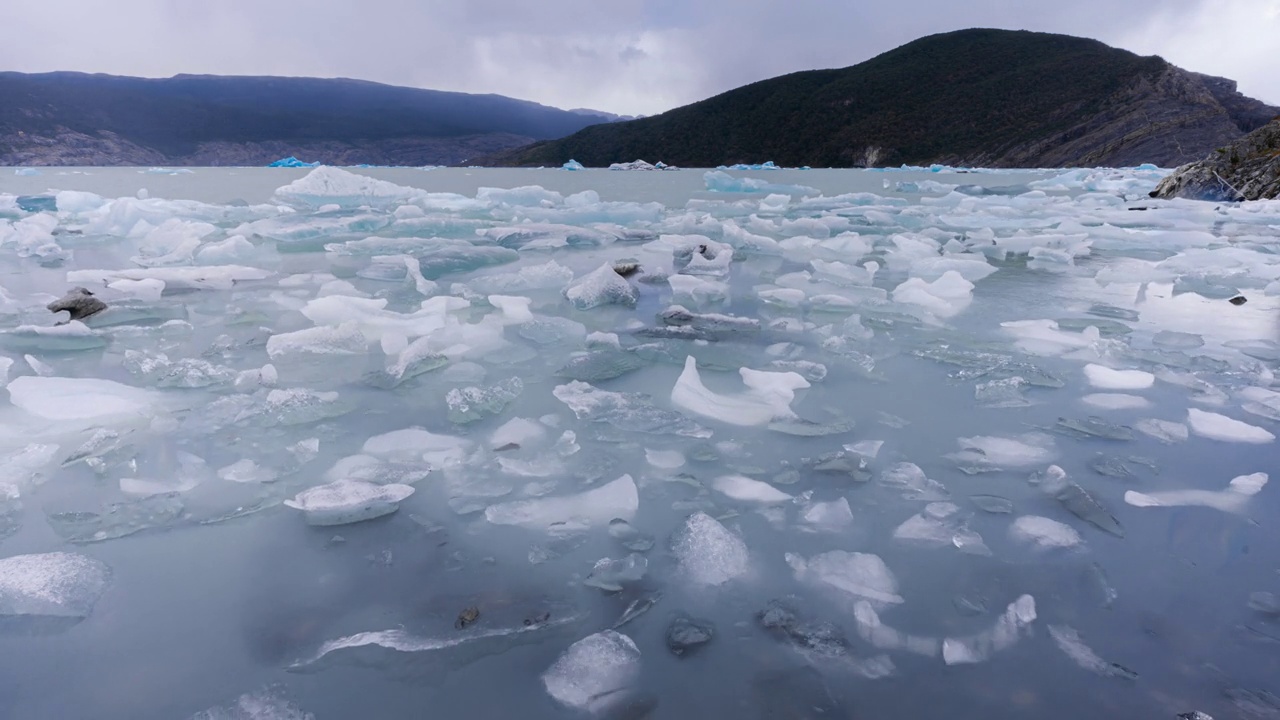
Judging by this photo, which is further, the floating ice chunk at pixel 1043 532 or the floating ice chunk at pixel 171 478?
the floating ice chunk at pixel 171 478

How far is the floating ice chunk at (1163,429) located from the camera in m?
1.88

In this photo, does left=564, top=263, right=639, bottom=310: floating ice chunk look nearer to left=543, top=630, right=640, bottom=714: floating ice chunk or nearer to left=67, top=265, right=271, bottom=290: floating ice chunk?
left=67, top=265, right=271, bottom=290: floating ice chunk

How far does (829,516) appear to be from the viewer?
149cm

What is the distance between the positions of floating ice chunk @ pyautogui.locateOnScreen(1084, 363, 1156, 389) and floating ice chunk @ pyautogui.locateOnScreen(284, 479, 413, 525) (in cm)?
243

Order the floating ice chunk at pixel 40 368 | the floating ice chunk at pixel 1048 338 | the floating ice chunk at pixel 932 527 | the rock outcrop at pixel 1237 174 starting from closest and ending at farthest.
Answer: the floating ice chunk at pixel 932 527 < the floating ice chunk at pixel 40 368 < the floating ice chunk at pixel 1048 338 < the rock outcrop at pixel 1237 174

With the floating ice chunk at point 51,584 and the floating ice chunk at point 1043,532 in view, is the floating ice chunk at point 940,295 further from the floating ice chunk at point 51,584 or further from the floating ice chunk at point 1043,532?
the floating ice chunk at point 51,584

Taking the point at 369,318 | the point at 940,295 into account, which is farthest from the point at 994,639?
the point at 940,295

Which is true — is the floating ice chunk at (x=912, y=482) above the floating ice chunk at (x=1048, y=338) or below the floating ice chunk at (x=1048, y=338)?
below

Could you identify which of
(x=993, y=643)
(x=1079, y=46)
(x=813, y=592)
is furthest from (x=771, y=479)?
(x=1079, y=46)

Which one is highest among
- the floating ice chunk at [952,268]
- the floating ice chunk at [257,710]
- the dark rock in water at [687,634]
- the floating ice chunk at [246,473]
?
the floating ice chunk at [952,268]

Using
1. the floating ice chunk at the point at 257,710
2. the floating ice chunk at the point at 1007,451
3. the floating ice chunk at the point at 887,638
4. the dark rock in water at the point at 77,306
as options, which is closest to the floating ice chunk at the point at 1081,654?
the floating ice chunk at the point at 887,638

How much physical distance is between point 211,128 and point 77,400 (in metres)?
110

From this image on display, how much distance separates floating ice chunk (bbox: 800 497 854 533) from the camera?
145 cm

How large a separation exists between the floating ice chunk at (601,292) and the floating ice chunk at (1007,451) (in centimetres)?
220
